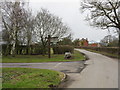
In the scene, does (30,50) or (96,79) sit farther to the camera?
(30,50)

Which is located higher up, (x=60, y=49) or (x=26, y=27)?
(x=26, y=27)

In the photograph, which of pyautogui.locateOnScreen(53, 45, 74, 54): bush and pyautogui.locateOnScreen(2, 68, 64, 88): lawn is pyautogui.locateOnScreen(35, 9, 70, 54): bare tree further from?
pyautogui.locateOnScreen(2, 68, 64, 88): lawn

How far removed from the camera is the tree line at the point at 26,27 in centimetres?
2644

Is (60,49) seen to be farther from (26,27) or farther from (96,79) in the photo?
(96,79)

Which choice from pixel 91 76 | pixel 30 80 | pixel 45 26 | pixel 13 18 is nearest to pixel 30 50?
pixel 45 26

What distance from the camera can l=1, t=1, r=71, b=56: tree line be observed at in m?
26.4

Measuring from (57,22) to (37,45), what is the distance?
20.9 ft

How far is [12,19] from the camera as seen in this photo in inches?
1024

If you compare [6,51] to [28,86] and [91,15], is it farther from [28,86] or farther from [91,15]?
[28,86]

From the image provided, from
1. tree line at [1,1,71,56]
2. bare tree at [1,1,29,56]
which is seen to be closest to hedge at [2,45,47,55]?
tree line at [1,1,71,56]

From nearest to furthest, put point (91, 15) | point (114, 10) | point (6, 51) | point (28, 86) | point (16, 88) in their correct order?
1. point (16, 88)
2. point (28, 86)
3. point (114, 10)
4. point (91, 15)
5. point (6, 51)

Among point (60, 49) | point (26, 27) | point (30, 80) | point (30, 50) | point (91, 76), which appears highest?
point (26, 27)

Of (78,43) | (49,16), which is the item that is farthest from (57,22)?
(78,43)

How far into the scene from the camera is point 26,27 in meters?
29.2
